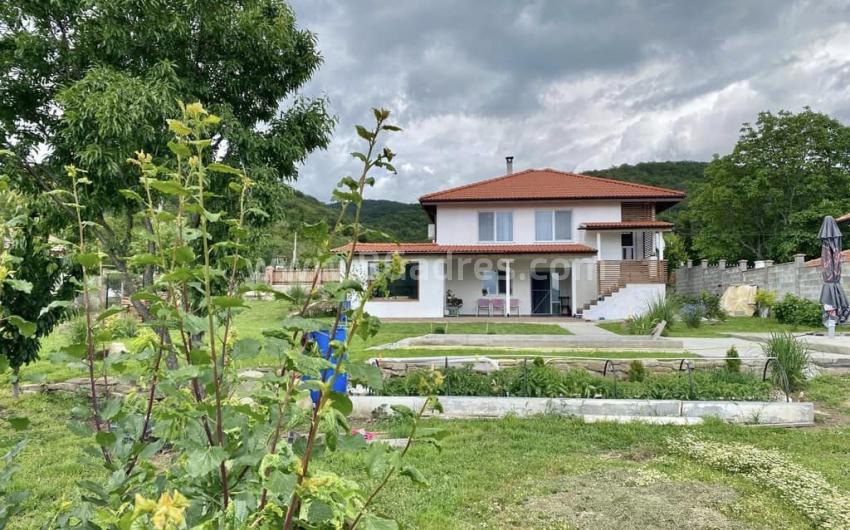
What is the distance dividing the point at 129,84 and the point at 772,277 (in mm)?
23857

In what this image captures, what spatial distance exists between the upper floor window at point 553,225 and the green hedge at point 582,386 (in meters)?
15.4

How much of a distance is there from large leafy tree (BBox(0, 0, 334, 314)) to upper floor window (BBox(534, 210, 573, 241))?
55.9ft

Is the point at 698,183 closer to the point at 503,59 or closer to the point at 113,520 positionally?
the point at 503,59

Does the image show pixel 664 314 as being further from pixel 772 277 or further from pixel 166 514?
pixel 166 514

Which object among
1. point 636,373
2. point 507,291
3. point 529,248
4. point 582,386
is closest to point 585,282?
point 529,248

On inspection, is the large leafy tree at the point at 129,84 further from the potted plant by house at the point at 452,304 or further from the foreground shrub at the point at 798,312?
the foreground shrub at the point at 798,312

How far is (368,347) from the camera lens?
428 inches

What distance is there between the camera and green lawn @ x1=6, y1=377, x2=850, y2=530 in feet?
11.1

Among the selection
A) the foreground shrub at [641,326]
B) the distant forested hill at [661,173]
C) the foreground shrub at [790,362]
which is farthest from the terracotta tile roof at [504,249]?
the distant forested hill at [661,173]

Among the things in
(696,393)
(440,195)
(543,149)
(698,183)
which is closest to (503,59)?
(440,195)

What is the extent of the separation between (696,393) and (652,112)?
1076 inches

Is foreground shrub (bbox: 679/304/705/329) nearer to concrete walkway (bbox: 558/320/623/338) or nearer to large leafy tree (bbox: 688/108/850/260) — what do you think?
concrete walkway (bbox: 558/320/623/338)

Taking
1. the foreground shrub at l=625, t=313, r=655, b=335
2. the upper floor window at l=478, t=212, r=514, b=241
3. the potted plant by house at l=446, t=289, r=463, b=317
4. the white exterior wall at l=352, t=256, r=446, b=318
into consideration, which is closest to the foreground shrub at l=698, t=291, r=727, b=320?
the foreground shrub at l=625, t=313, r=655, b=335

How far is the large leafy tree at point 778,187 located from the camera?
32.7 meters
